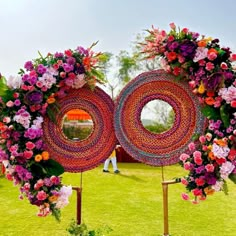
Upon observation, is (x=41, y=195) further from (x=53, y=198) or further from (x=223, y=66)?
(x=223, y=66)

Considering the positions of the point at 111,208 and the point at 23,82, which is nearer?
the point at 23,82

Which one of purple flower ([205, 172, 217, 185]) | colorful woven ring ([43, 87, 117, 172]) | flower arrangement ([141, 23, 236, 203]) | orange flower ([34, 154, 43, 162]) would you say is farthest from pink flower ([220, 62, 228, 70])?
orange flower ([34, 154, 43, 162])

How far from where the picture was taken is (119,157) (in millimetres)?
10789

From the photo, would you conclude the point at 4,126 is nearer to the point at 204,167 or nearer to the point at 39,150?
the point at 39,150

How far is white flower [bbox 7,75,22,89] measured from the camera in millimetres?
2652

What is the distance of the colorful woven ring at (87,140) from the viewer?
2760mm

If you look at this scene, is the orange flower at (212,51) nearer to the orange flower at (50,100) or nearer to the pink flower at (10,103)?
the orange flower at (50,100)

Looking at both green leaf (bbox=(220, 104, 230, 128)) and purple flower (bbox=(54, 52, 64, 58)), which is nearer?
green leaf (bbox=(220, 104, 230, 128))

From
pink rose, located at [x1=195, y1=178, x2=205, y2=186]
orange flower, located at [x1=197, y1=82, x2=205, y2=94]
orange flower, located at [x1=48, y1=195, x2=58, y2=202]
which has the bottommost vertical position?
orange flower, located at [x1=48, y1=195, x2=58, y2=202]

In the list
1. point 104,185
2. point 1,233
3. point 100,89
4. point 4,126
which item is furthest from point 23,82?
point 104,185

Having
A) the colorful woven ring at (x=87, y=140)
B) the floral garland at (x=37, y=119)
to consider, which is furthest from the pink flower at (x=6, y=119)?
the colorful woven ring at (x=87, y=140)

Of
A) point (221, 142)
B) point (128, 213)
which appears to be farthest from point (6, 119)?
point (128, 213)

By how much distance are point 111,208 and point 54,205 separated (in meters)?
2.93

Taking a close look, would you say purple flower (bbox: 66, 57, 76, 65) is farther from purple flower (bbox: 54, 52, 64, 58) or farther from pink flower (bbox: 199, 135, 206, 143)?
pink flower (bbox: 199, 135, 206, 143)
